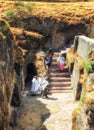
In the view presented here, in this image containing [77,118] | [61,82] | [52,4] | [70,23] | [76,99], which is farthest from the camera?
[52,4]

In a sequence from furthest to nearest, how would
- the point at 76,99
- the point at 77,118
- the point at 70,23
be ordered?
the point at 70,23 → the point at 76,99 → the point at 77,118

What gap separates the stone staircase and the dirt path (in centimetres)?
57

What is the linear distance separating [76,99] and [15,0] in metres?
9.74

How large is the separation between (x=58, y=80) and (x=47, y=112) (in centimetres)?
369

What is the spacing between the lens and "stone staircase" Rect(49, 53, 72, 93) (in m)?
20.4

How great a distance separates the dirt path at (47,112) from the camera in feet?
52.9

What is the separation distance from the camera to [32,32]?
23484 mm

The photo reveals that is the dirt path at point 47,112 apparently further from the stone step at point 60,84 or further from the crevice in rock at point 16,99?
the stone step at point 60,84

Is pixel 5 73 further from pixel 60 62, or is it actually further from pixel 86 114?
pixel 60 62

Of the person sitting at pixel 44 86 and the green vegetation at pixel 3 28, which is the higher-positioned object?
the green vegetation at pixel 3 28

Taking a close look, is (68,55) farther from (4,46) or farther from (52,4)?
(4,46)

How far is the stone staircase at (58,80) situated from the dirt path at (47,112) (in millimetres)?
565

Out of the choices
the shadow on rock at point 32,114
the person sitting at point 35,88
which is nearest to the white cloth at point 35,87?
the person sitting at point 35,88

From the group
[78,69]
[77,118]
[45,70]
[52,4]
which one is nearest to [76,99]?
[78,69]
